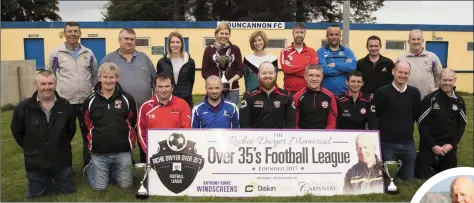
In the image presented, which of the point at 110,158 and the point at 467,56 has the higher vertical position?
the point at 467,56

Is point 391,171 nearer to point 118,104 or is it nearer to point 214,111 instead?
point 214,111

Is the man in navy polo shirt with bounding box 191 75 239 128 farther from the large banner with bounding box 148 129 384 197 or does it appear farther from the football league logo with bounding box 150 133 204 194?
the football league logo with bounding box 150 133 204 194

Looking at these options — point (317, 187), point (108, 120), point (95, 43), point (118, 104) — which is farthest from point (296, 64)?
point (95, 43)

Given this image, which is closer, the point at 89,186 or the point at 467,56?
the point at 89,186

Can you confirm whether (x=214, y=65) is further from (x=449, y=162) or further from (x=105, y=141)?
(x=449, y=162)

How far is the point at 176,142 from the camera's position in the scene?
4293 mm

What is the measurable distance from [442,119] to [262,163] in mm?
2387

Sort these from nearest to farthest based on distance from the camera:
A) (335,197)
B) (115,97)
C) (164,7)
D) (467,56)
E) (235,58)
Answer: (335,197)
(115,97)
(235,58)
(164,7)
(467,56)

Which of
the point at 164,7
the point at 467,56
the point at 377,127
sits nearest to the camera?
the point at 377,127

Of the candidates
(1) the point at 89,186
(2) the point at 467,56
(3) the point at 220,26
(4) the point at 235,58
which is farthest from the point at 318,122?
(2) the point at 467,56

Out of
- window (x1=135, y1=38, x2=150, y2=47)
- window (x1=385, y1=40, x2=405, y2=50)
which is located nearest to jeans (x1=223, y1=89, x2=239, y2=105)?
window (x1=135, y1=38, x2=150, y2=47)

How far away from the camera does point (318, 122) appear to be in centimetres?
474

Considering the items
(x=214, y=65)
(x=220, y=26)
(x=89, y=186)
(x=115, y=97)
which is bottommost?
(x=89, y=186)

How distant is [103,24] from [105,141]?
11.9 m
